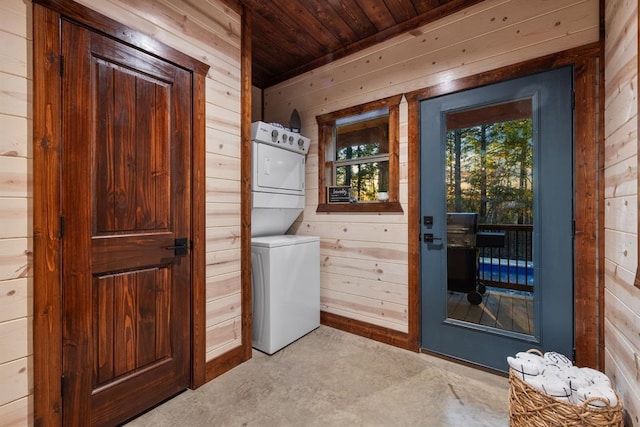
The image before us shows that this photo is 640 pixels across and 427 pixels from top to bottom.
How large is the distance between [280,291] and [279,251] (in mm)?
339

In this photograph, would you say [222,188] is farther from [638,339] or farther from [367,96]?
[638,339]

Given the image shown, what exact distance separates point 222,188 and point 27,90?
3.50 ft

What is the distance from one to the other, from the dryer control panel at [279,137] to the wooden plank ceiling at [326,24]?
0.81 m

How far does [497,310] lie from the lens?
2164mm

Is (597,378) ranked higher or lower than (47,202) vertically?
lower

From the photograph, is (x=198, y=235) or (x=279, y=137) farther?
(x=279, y=137)

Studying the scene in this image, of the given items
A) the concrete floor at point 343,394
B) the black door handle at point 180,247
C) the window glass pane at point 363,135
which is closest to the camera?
the concrete floor at point 343,394

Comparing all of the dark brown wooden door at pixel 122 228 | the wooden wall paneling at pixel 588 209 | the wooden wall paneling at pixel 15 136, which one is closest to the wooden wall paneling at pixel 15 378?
the dark brown wooden door at pixel 122 228

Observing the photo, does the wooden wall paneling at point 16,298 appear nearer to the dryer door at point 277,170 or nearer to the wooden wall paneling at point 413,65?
the dryer door at point 277,170

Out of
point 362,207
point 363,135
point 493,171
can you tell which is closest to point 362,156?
point 363,135

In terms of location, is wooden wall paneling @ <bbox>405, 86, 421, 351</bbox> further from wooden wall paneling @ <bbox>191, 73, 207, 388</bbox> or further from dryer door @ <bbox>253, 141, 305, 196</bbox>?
wooden wall paneling @ <bbox>191, 73, 207, 388</bbox>

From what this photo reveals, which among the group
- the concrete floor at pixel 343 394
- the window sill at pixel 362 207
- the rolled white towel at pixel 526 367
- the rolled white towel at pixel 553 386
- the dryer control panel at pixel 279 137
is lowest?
the concrete floor at pixel 343 394

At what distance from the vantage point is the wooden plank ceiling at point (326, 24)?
223 cm

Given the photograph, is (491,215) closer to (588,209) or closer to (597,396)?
(588,209)
